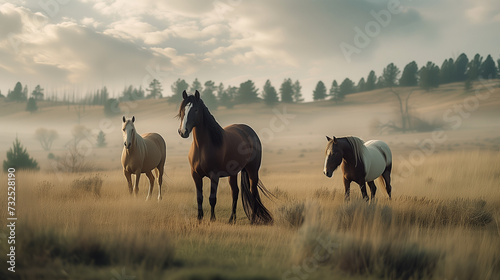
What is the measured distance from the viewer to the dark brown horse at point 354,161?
8.70 meters

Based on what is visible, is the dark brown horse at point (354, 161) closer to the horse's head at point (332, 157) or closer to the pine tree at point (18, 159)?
the horse's head at point (332, 157)

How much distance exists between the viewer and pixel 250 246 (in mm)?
6219

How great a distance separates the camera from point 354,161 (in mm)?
9148

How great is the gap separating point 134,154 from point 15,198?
4.43 meters

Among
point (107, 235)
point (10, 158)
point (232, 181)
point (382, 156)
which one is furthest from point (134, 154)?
point (10, 158)

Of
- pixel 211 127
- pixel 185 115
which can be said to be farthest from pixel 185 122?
pixel 211 127

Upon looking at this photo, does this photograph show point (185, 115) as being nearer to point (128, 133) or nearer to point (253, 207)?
point (253, 207)

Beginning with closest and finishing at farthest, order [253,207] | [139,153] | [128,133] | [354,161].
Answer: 1. [253,207]
2. [354,161]
3. [128,133]
4. [139,153]

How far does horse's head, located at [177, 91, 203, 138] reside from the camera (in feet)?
23.8

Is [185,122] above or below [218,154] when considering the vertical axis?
above

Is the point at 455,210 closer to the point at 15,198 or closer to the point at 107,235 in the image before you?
the point at 107,235

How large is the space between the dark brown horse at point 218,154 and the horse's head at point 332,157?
6.01ft

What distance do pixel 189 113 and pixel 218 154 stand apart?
120 centimetres

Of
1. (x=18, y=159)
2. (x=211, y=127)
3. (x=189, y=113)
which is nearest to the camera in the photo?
(x=189, y=113)
